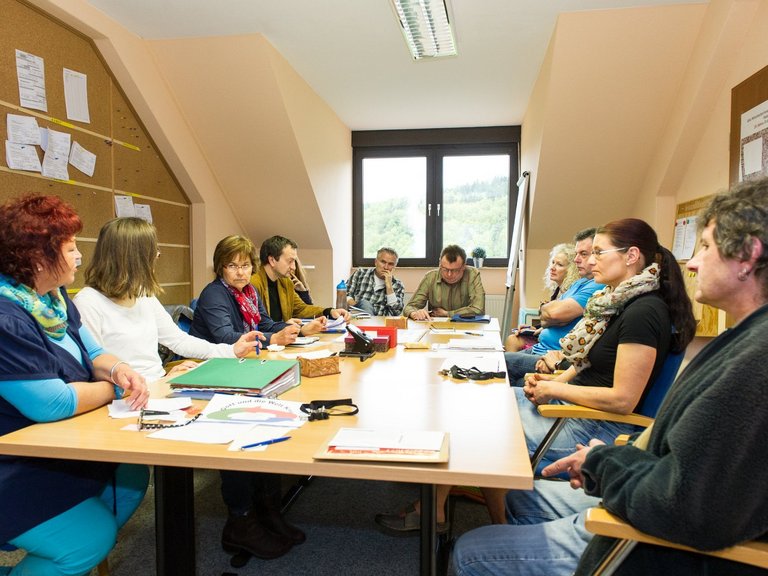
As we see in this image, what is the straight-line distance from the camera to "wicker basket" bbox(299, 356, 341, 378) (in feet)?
6.26

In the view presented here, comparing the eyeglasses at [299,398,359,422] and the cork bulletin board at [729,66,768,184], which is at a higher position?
the cork bulletin board at [729,66,768,184]

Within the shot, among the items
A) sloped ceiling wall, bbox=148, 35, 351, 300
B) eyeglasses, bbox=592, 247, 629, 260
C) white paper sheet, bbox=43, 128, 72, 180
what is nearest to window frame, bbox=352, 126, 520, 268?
sloped ceiling wall, bbox=148, 35, 351, 300

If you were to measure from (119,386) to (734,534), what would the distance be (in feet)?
4.93

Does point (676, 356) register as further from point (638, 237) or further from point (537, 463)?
point (537, 463)

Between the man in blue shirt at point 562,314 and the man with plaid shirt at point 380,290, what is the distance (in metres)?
1.64

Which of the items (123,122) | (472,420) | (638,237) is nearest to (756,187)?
→ (472,420)

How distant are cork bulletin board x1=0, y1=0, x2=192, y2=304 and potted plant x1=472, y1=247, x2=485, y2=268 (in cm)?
292

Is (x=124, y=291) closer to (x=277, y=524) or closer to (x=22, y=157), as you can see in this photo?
(x=277, y=524)

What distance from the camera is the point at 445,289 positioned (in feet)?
14.8

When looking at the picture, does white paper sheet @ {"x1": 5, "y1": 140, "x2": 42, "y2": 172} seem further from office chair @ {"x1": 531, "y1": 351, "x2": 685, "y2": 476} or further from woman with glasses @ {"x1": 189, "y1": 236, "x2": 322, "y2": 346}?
office chair @ {"x1": 531, "y1": 351, "x2": 685, "y2": 476}

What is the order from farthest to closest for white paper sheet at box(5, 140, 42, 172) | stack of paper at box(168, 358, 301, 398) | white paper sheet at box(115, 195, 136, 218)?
1. white paper sheet at box(115, 195, 136, 218)
2. white paper sheet at box(5, 140, 42, 172)
3. stack of paper at box(168, 358, 301, 398)

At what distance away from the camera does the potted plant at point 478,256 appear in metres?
5.72

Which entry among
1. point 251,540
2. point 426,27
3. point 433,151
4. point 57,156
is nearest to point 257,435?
point 251,540

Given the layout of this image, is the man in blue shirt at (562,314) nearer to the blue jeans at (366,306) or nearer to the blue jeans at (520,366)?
the blue jeans at (520,366)
